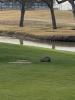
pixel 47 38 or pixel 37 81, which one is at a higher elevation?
pixel 37 81

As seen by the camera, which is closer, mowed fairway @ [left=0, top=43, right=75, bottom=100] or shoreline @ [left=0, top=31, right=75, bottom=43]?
mowed fairway @ [left=0, top=43, right=75, bottom=100]

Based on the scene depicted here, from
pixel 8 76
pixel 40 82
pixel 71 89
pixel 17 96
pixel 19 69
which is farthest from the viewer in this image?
pixel 19 69

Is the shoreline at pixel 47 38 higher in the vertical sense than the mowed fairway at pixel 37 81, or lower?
lower

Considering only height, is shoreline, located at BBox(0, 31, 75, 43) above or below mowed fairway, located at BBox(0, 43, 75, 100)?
below

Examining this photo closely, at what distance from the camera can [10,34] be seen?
163ft

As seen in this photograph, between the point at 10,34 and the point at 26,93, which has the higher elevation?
the point at 26,93

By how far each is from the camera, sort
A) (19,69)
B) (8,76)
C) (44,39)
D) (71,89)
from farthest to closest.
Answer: (44,39) → (19,69) → (8,76) → (71,89)

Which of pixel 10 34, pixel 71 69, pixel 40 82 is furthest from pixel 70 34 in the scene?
pixel 40 82

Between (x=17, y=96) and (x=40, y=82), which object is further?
(x=40, y=82)

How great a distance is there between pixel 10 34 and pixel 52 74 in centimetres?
3542

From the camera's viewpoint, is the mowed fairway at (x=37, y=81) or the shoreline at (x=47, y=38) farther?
the shoreline at (x=47, y=38)

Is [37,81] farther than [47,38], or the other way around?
[47,38]

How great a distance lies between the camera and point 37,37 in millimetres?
45812

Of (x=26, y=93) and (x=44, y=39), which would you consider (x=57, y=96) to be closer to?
(x=26, y=93)
